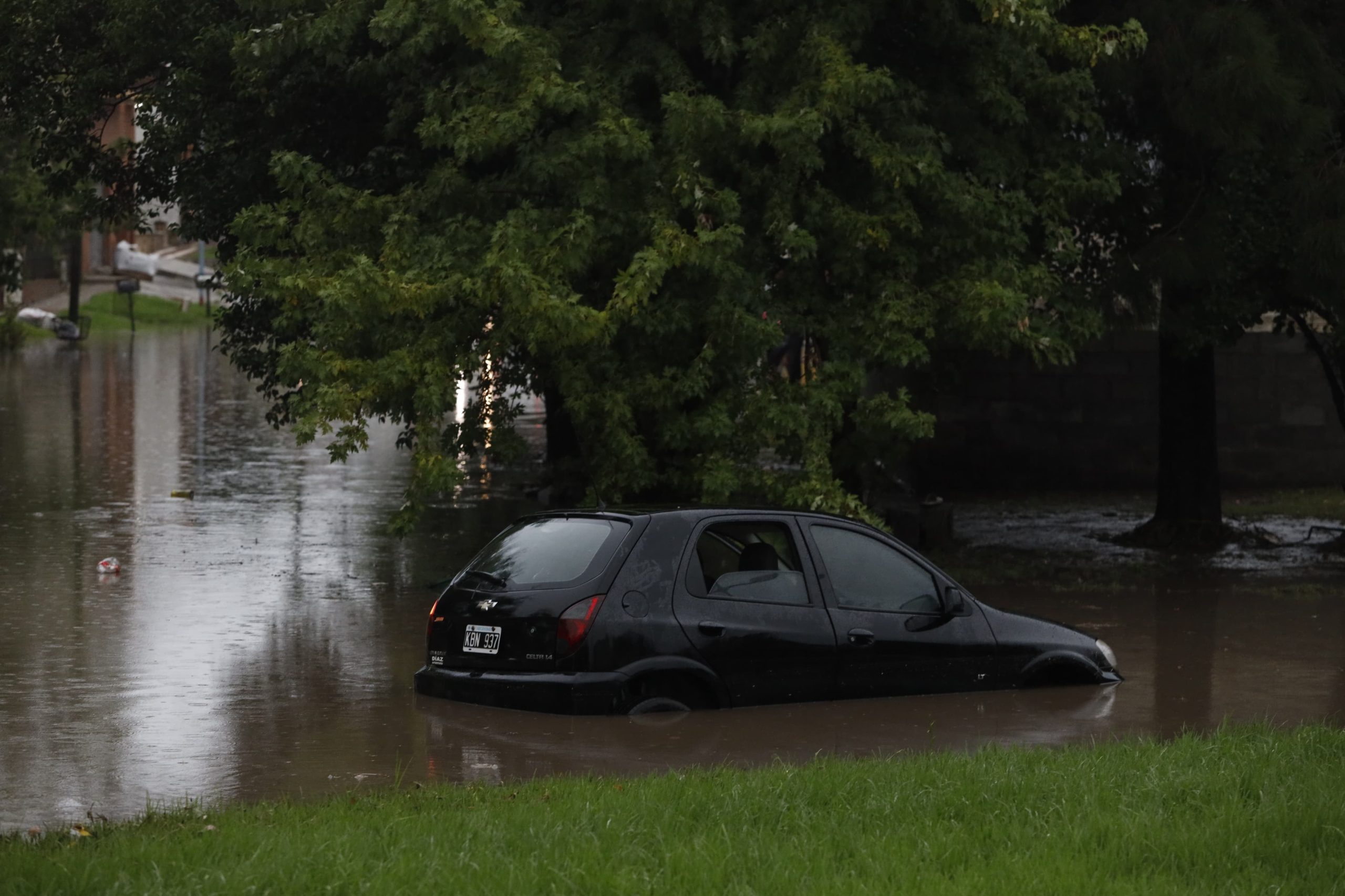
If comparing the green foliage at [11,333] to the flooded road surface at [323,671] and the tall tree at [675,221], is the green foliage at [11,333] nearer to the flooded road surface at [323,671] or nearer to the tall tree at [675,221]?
the flooded road surface at [323,671]

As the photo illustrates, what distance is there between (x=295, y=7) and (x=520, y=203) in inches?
109

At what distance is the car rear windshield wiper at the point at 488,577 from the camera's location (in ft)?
32.5

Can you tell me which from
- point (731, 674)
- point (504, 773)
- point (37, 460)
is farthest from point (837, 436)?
point (37, 460)

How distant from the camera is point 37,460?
81.4 feet

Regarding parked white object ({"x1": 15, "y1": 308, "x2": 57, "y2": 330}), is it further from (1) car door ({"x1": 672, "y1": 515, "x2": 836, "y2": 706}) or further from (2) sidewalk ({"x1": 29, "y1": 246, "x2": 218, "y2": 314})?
(1) car door ({"x1": 672, "y1": 515, "x2": 836, "y2": 706})

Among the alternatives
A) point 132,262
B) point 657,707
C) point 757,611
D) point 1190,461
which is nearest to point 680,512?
point 757,611

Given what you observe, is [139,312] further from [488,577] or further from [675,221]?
[488,577]

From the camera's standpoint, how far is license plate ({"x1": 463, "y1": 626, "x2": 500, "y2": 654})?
32.1 ft

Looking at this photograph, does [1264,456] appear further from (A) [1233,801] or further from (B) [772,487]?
(A) [1233,801]

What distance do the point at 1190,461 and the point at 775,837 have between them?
1346cm

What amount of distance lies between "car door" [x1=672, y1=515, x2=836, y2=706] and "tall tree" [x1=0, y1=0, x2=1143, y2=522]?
97.5 inches

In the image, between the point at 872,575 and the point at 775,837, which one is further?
the point at 872,575

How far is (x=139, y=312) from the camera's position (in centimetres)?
7512

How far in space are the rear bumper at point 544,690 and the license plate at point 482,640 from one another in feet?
0.38
